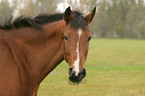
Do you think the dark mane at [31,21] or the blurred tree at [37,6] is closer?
the dark mane at [31,21]

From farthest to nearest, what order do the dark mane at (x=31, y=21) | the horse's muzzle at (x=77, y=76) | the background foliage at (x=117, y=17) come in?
1. the background foliage at (x=117, y=17)
2. the dark mane at (x=31, y=21)
3. the horse's muzzle at (x=77, y=76)

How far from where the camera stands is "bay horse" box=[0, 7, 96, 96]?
3492 millimetres

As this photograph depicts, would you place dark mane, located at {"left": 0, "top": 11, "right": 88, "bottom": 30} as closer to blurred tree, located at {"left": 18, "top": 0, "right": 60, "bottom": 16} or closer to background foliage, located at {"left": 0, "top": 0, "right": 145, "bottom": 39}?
blurred tree, located at {"left": 18, "top": 0, "right": 60, "bottom": 16}

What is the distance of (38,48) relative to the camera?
390 centimetres

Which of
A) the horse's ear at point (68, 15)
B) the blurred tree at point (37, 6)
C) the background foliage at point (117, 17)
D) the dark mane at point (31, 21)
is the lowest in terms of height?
the background foliage at point (117, 17)

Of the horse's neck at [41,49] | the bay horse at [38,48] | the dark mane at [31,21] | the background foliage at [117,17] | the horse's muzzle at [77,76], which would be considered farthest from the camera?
the background foliage at [117,17]

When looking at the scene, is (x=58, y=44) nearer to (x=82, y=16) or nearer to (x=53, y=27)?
(x=53, y=27)

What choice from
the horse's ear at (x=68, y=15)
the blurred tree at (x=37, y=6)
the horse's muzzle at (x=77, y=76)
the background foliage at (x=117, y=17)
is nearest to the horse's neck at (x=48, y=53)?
the horse's ear at (x=68, y=15)

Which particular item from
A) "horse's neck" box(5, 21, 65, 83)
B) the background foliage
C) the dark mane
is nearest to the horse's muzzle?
"horse's neck" box(5, 21, 65, 83)

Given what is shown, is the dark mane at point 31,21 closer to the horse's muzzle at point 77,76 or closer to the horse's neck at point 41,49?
the horse's neck at point 41,49

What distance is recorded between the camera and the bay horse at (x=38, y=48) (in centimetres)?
349

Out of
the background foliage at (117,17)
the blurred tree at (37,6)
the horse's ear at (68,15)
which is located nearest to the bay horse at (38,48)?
the horse's ear at (68,15)

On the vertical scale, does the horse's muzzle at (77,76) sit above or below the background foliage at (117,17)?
above

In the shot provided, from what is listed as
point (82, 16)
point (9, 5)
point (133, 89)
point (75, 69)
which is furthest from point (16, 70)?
point (9, 5)
